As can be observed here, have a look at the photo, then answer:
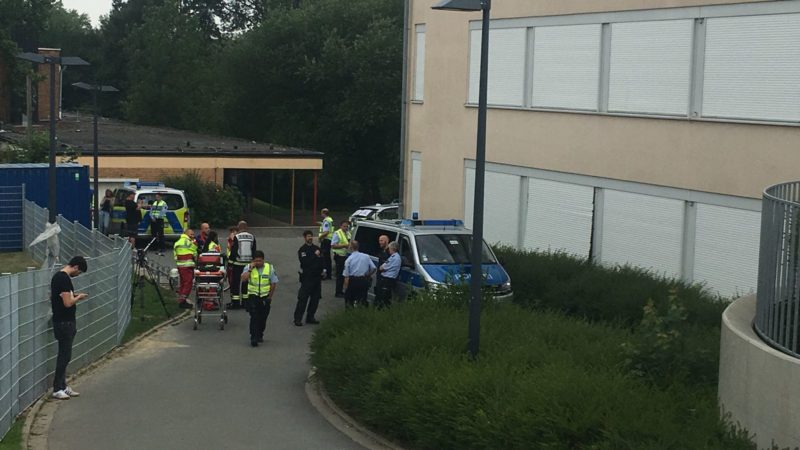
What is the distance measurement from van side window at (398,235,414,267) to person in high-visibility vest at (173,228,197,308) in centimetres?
421

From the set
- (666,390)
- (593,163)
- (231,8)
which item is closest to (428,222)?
(593,163)

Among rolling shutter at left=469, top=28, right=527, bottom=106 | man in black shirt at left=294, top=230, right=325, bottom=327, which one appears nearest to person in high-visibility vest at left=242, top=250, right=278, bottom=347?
man in black shirt at left=294, top=230, right=325, bottom=327

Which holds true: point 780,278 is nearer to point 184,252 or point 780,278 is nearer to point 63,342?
point 63,342

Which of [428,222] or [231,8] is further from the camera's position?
[231,8]

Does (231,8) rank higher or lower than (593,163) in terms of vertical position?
higher

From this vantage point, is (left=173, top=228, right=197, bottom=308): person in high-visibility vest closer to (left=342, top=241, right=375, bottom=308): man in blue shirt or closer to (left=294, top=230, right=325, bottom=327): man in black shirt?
(left=294, top=230, right=325, bottom=327): man in black shirt

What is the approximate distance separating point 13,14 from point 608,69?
44.4 m

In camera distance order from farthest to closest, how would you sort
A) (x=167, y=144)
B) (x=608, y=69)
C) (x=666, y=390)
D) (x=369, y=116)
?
(x=369, y=116) < (x=167, y=144) < (x=608, y=69) < (x=666, y=390)

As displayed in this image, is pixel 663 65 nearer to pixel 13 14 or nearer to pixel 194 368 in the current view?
pixel 194 368

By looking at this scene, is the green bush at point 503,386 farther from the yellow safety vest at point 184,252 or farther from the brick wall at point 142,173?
the brick wall at point 142,173

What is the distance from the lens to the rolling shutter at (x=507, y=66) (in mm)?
26234

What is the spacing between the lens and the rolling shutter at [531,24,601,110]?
78.0 feet

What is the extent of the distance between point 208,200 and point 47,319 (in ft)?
101

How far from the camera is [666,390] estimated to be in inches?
455
